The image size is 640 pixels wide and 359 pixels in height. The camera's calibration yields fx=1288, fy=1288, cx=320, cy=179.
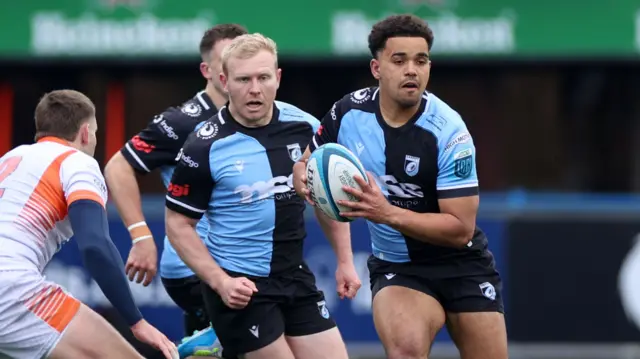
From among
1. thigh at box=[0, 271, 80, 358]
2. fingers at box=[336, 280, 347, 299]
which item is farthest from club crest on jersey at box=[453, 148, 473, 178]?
thigh at box=[0, 271, 80, 358]

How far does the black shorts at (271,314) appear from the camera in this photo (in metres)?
6.32

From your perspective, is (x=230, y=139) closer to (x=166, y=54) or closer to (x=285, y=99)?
(x=166, y=54)

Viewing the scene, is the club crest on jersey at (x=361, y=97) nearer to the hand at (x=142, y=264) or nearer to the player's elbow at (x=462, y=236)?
the player's elbow at (x=462, y=236)

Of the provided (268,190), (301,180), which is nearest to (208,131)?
(268,190)

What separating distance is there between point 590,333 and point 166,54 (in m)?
5.03

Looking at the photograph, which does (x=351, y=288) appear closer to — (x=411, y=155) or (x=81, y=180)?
(x=411, y=155)

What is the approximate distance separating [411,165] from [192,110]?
1.71 metres

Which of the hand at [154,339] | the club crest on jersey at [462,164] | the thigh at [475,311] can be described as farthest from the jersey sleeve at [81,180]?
the thigh at [475,311]

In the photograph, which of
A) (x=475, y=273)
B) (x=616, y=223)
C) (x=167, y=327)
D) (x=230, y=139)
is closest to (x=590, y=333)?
(x=616, y=223)

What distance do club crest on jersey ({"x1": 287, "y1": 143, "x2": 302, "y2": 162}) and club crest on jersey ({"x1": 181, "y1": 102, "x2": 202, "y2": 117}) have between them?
1.09 meters

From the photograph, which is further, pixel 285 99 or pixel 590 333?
pixel 285 99

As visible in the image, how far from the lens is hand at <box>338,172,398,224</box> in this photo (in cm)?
597

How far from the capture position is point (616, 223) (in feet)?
34.8

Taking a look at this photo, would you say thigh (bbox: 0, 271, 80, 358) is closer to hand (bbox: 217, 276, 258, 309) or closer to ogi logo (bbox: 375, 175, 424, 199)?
hand (bbox: 217, 276, 258, 309)
